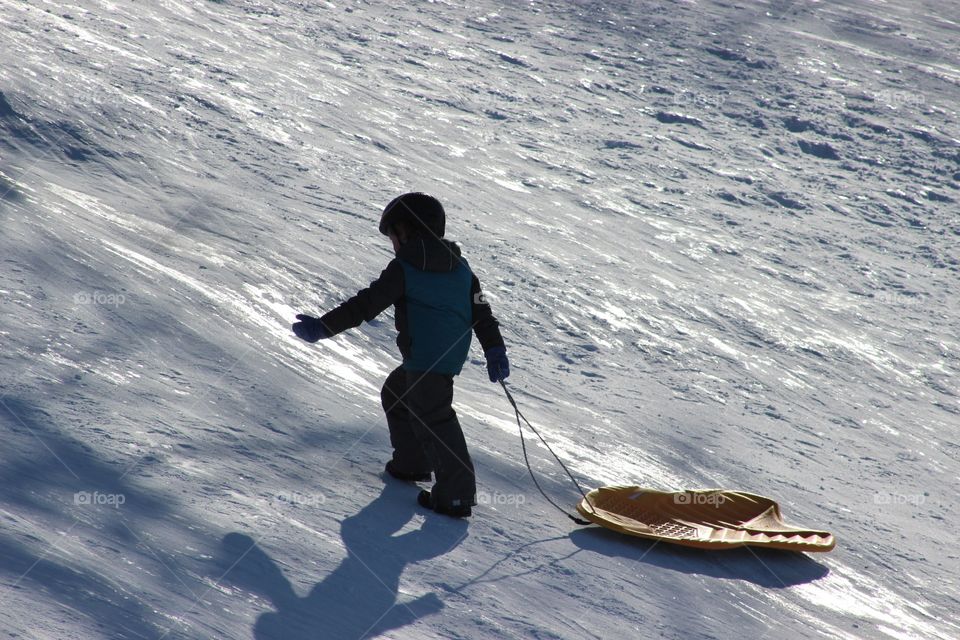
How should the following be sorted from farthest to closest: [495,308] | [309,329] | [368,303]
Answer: [495,308] → [368,303] → [309,329]

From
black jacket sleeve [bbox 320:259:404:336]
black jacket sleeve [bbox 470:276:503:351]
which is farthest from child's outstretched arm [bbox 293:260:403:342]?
black jacket sleeve [bbox 470:276:503:351]

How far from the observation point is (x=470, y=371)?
6117 millimetres

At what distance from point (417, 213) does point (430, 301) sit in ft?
1.16

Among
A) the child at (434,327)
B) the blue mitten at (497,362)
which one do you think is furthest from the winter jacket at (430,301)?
the blue mitten at (497,362)

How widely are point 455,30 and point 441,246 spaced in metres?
11.2

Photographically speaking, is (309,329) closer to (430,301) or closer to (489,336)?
(430,301)

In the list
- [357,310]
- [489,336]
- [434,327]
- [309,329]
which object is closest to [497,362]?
[489,336]

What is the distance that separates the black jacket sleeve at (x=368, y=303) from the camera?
371 cm

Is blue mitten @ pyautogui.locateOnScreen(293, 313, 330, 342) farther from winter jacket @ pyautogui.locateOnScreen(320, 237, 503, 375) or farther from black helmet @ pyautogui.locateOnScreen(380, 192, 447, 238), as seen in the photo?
black helmet @ pyautogui.locateOnScreen(380, 192, 447, 238)

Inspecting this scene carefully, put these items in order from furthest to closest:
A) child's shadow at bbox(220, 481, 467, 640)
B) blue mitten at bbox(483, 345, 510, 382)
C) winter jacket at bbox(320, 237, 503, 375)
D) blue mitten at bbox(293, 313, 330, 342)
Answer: blue mitten at bbox(483, 345, 510, 382), winter jacket at bbox(320, 237, 503, 375), blue mitten at bbox(293, 313, 330, 342), child's shadow at bbox(220, 481, 467, 640)

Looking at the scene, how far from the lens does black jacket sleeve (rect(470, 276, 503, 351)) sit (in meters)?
4.02

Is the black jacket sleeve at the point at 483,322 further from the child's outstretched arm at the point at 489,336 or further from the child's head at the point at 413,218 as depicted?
the child's head at the point at 413,218

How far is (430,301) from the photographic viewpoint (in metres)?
3.90

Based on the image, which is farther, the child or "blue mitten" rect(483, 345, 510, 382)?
"blue mitten" rect(483, 345, 510, 382)
